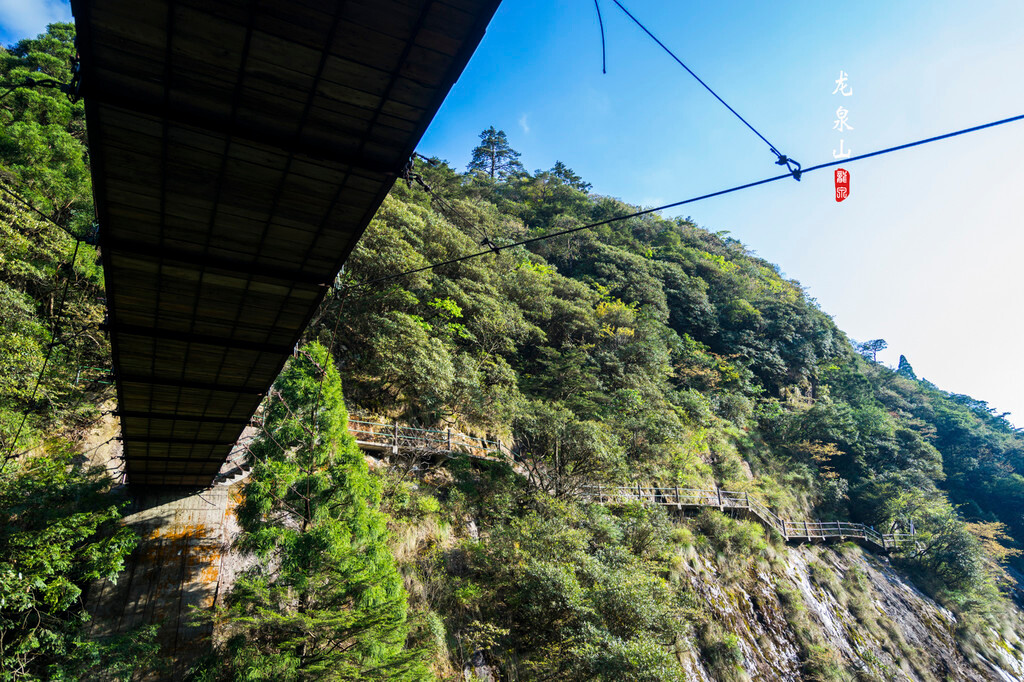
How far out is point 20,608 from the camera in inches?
183

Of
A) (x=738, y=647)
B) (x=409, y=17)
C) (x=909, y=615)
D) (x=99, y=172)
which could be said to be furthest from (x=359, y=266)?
(x=909, y=615)

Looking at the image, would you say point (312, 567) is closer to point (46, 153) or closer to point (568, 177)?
point (46, 153)

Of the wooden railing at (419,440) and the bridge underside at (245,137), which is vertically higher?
the bridge underside at (245,137)

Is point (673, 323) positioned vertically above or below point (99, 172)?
above

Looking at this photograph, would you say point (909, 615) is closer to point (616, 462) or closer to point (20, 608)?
point (616, 462)

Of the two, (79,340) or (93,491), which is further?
(79,340)

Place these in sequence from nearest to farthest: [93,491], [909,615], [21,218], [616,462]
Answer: [93,491], [21,218], [616,462], [909,615]

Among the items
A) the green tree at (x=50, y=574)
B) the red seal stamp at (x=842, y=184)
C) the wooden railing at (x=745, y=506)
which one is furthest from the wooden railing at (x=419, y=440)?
the red seal stamp at (x=842, y=184)

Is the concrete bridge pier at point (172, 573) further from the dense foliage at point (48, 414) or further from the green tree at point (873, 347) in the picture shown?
the green tree at point (873, 347)

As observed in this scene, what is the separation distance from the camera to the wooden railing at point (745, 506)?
1263cm

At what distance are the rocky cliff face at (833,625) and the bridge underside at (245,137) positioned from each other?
11.2m

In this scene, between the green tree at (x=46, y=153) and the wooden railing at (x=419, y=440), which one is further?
the wooden railing at (x=419, y=440)

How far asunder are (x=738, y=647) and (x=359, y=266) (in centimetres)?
1316

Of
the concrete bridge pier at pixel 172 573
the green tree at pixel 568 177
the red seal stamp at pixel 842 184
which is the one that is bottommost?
the concrete bridge pier at pixel 172 573
